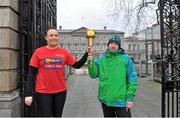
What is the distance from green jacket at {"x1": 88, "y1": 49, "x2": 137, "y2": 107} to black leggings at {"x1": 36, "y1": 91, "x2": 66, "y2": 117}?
577 millimetres

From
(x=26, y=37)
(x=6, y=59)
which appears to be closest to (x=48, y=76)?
(x=6, y=59)

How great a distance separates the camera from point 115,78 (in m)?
4.93

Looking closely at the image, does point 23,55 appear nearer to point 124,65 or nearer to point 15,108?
point 15,108

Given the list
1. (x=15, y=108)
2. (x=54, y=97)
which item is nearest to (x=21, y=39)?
(x=15, y=108)

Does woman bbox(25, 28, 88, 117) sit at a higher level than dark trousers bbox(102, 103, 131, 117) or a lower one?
higher

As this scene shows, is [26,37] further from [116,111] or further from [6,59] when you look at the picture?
[116,111]

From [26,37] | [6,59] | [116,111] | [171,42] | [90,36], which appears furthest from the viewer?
[26,37]

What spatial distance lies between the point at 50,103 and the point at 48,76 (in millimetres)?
393

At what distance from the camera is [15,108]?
6.56 meters

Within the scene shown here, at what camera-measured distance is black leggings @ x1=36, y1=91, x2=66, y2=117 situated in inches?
197

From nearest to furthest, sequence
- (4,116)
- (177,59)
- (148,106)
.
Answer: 1. (4,116)
2. (177,59)
3. (148,106)

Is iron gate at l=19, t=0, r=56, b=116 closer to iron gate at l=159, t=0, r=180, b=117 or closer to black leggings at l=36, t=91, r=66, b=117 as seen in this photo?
black leggings at l=36, t=91, r=66, b=117

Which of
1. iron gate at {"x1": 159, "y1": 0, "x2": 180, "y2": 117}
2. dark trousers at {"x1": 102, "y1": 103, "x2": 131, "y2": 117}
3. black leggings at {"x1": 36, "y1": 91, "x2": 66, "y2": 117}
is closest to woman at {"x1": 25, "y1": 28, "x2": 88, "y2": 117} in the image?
black leggings at {"x1": 36, "y1": 91, "x2": 66, "y2": 117}

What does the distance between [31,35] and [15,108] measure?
1.49 meters
